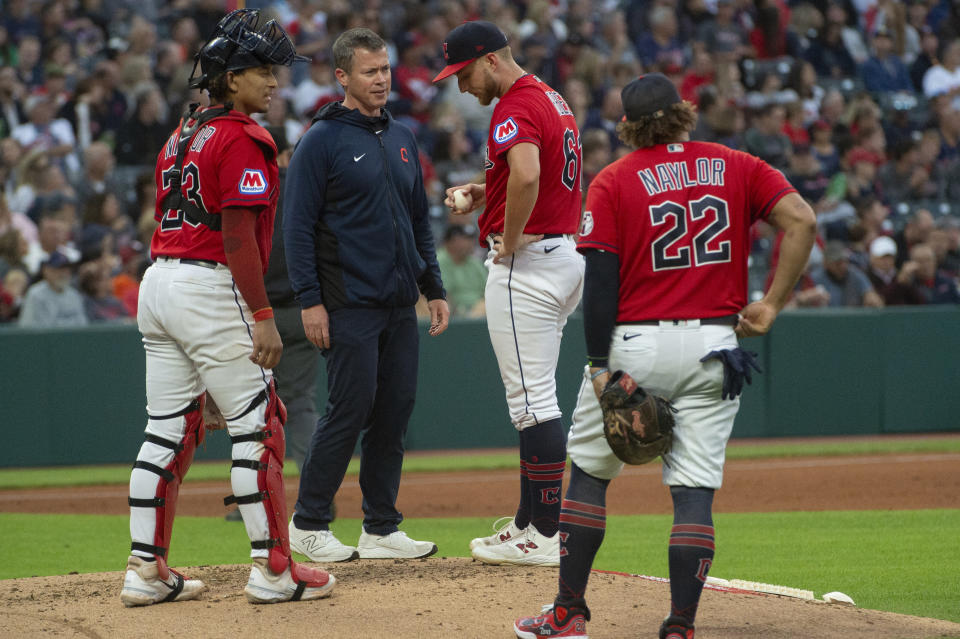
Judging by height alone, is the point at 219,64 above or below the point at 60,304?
above

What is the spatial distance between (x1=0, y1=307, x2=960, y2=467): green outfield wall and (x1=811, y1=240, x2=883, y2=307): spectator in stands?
0.79 meters

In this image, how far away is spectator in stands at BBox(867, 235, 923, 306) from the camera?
44.1 feet

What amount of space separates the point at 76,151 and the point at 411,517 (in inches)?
282

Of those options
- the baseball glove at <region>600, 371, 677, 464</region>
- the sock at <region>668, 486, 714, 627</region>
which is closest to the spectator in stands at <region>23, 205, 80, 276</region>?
the baseball glove at <region>600, 371, 677, 464</region>

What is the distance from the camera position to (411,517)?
27.1 ft

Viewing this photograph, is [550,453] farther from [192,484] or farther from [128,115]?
[128,115]

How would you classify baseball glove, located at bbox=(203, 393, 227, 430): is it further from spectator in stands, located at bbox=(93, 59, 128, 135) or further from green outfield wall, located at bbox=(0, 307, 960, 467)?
spectator in stands, located at bbox=(93, 59, 128, 135)

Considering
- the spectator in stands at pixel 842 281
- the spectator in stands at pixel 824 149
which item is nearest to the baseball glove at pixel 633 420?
the spectator in stands at pixel 842 281

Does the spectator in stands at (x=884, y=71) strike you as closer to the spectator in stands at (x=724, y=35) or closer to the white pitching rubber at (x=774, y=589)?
the spectator in stands at (x=724, y=35)

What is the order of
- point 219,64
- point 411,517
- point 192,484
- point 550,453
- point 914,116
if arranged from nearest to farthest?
1. point 219,64
2. point 550,453
3. point 411,517
4. point 192,484
5. point 914,116

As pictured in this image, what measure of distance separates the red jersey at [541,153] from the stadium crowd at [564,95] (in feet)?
17.8

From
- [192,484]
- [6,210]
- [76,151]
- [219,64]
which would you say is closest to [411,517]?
[192,484]

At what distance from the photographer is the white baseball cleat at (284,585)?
475 centimetres

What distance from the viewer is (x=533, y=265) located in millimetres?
5383
